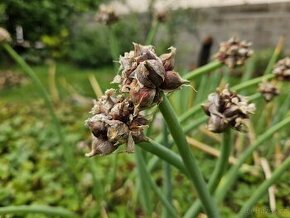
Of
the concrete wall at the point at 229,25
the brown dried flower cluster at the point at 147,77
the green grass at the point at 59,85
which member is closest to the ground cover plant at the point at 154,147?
the brown dried flower cluster at the point at 147,77

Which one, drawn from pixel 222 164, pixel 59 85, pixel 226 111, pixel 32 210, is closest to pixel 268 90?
pixel 222 164

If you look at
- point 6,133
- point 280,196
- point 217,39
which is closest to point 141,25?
point 217,39

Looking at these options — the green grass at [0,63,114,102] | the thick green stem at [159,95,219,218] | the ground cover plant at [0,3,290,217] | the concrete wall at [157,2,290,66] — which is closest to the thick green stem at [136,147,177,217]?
the ground cover plant at [0,3,290,217]

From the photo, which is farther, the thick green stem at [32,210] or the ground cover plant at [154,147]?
the thick green stem at [32,210]

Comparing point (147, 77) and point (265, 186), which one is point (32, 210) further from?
point (147, 77)

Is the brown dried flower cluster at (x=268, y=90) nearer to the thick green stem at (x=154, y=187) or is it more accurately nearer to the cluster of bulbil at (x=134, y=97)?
the thick green stem at (x=154, y=187)

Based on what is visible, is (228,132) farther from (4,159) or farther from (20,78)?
(20,78)

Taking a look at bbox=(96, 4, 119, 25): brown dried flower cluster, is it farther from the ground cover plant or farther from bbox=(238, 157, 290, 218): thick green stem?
bbox=(238, 157, 290, 218): thick green stem

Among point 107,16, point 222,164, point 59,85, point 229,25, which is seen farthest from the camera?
point 229,25
